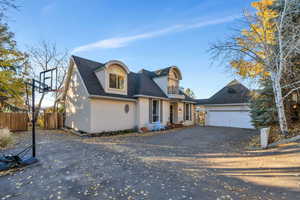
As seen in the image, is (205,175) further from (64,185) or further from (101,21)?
(101,21)

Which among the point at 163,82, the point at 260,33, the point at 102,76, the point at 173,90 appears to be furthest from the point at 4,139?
the point at 260,33

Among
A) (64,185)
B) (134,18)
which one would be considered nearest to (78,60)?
(134,18)

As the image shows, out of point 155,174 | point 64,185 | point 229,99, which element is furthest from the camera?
point 229,99

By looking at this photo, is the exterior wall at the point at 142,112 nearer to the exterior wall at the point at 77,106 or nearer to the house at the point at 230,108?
the exterior wall at the point at 77,106

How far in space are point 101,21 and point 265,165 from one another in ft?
43.7

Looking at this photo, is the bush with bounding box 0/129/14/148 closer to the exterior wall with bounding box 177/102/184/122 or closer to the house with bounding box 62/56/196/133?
the house with bounding box 62/56/196/133

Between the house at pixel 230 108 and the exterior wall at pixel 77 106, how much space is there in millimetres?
13993

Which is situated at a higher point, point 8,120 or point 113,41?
point 113,41

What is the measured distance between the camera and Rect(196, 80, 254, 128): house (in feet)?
51.0

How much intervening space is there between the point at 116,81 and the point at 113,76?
0.49 m

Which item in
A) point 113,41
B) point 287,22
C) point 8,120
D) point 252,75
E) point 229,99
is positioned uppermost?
point 113,41

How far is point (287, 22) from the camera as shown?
8352 mm

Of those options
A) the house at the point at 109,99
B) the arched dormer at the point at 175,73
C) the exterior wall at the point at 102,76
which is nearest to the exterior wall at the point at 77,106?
the house at the point at 109,99

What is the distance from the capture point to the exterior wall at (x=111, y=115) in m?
10.7
